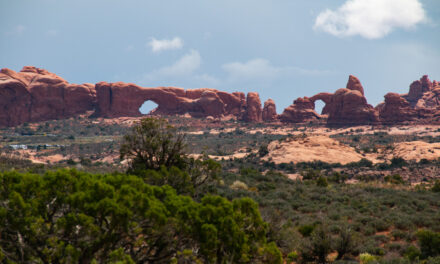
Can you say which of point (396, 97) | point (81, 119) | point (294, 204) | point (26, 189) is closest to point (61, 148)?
point (81, 119)

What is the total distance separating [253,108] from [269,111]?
5294 mm

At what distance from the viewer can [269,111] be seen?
9988cm

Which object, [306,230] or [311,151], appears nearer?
[306,230]

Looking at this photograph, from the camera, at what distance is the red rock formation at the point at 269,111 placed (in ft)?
324

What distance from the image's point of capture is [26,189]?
23.8 feet

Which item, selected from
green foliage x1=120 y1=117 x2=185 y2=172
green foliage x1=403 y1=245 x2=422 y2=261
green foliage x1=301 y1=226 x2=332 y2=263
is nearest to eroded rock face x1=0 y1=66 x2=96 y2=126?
green foliage x1=120 y1=117 x2=185 y2=172

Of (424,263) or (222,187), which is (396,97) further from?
(424,263)

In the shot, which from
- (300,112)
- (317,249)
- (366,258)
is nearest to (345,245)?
(366,258)

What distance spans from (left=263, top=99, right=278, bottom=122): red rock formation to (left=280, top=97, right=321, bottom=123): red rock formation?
4.08 m

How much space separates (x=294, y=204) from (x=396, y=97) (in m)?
77.7

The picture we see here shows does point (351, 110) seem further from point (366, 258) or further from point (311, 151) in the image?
point (366, 258)

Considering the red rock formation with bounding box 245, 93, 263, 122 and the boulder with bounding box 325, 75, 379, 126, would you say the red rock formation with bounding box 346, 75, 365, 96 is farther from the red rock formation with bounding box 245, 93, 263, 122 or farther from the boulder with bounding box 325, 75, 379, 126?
the red rock formation with bounding box 245, 93, 263, 122

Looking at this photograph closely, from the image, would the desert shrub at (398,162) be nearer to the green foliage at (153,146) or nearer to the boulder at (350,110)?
the green foliage at (153,146)

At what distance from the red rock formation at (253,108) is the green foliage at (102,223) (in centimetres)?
9065
